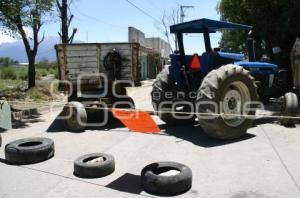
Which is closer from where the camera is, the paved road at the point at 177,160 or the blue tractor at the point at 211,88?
the paved road at the point at 177,160

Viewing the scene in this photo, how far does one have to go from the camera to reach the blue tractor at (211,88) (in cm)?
769

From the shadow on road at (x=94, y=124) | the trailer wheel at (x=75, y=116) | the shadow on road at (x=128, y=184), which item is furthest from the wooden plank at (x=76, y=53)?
the shadow on road at (x=128, y=184)

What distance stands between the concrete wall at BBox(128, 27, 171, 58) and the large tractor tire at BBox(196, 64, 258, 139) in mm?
33144

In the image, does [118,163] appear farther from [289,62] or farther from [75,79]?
[289,62]

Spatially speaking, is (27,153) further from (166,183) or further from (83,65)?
(83,65)

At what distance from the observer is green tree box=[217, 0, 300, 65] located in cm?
1447

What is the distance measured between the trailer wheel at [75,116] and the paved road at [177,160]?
0.23 m

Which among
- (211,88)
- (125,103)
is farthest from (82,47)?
(211,88)

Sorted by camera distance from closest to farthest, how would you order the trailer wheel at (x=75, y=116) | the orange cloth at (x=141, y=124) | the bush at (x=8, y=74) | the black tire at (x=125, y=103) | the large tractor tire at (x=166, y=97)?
the orange cloth at (x=141, y=124)
the trailer wheel at (x=75, y=116)
the large tractor tire at (x=166, y=97)
the black tire at (x=125, y=103)
the bush at (x=8, y=74)

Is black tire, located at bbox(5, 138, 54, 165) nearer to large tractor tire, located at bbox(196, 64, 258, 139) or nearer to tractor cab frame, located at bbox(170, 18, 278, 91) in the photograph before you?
large tractor tire, located at bbox(196, 64, 258, 139)

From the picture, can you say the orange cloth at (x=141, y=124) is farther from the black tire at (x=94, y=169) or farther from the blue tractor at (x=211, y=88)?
the blue tractor at (x=211, y=88)

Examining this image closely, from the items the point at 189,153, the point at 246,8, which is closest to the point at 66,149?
the point at 189,153

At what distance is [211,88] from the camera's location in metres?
7.66

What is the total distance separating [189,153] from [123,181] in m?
1.83
